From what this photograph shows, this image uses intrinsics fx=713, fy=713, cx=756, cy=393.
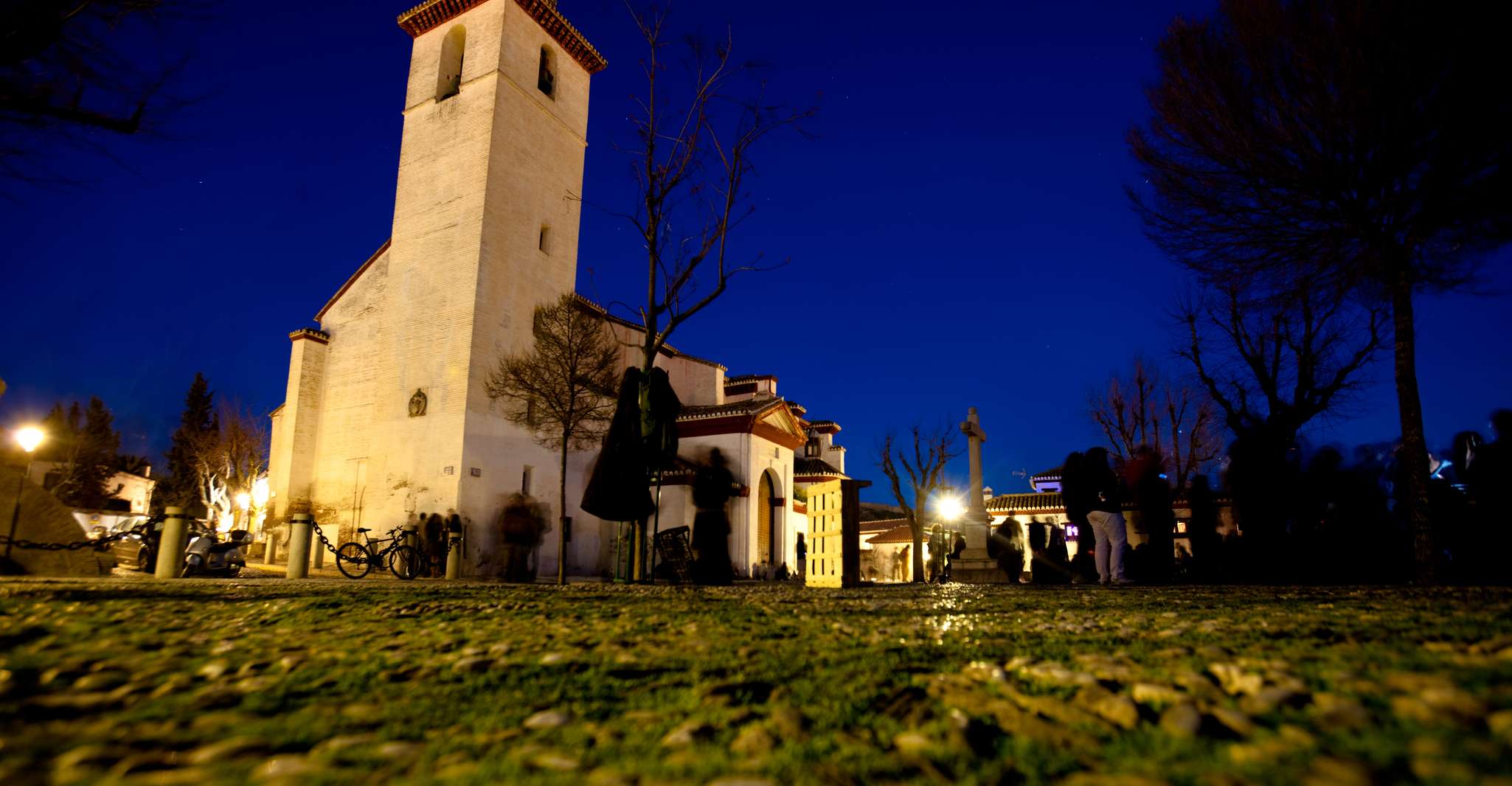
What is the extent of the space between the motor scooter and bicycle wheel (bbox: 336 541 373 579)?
2146 millimetres

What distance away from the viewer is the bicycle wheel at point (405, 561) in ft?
65.4

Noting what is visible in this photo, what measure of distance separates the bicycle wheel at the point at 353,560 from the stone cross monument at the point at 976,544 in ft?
47.9

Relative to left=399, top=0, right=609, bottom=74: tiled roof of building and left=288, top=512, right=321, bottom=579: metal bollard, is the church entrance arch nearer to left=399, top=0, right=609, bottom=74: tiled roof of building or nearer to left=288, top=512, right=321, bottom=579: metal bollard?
left=288, top=512, right=321, bottom=579: metal bollard

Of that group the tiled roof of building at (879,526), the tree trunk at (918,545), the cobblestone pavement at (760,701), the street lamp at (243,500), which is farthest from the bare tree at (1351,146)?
the street lamp at (243,500)

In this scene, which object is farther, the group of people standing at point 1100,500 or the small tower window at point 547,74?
the small tower window at point 547,74

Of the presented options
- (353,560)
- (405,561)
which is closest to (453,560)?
(353,560)

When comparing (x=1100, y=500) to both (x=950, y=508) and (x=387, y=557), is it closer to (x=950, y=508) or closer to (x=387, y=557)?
(x=387, y=557)

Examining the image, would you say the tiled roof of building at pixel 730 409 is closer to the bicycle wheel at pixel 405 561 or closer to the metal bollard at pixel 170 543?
the bicycle wheel at pixel 405 561

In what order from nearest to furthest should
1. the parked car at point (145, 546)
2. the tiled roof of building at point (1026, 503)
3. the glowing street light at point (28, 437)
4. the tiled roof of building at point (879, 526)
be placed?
the glowing street light at point (28, 437), the parked car at point (145, 546), the tiled roof of building at point (1026, 503), the tiled roof of building at point (879, 526)

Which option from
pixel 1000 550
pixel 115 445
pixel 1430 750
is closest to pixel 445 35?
pixel 1000 550

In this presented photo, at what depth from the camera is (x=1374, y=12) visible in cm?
841

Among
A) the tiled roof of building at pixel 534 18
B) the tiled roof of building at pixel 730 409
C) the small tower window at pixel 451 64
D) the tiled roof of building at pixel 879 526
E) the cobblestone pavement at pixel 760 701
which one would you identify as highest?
the tiled roof of building at pixel 534 18

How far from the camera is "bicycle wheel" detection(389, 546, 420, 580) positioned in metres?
19.9

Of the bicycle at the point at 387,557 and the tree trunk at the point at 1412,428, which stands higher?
the tree trunk at the point at 1412,428
